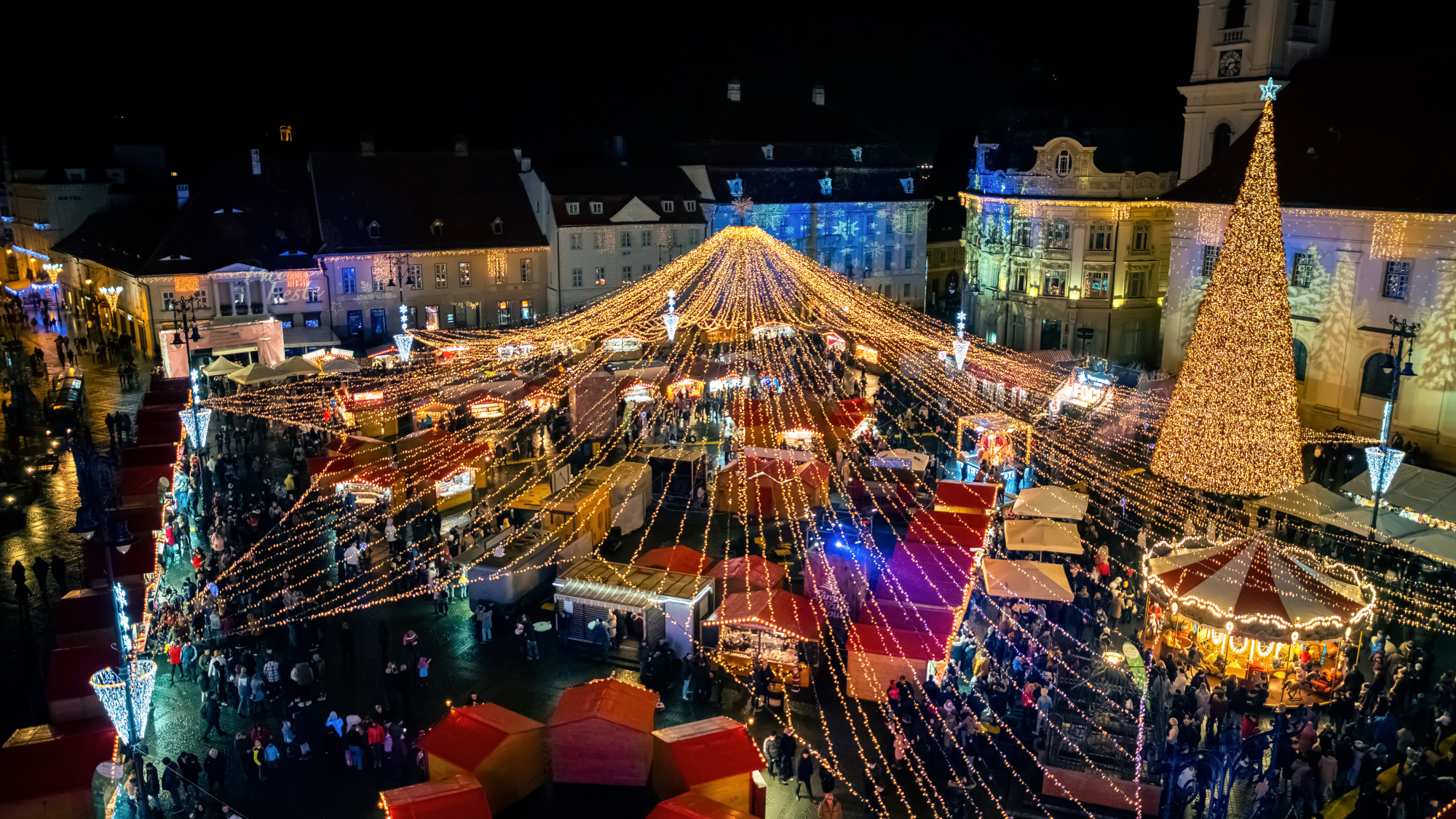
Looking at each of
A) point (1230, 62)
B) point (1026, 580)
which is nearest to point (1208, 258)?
point (1230, 62)

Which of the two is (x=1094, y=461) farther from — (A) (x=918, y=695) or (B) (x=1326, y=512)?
(A) (x=918, y=695)

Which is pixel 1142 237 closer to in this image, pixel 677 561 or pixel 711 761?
pixel 677 561

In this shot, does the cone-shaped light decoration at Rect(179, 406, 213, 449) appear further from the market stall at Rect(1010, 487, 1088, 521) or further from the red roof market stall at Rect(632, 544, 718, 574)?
the market stall at Rect(1010, 487, 1088, 521)

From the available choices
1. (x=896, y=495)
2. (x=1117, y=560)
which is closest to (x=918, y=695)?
(x=1117, y=560)

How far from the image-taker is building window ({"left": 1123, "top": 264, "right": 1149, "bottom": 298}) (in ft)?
133

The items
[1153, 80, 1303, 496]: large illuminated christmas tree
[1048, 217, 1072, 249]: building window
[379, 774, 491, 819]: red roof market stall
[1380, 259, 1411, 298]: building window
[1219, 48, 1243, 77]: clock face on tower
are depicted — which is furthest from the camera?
[1048, 217, 1072, 249]: building window

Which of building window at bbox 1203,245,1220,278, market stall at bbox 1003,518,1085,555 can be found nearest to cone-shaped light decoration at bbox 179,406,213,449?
market stall at bbox 1003,518,1085,555

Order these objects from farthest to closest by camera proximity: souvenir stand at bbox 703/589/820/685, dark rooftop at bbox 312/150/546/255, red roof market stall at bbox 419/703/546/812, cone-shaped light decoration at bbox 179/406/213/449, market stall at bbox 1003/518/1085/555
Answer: dark rooftop at bbox 312/150/546/255 → cone-shaped light decoration at bbox 179/406/213/449 → market stall at bbox 1003/518/1085/555 → souvenir stand at bbox 703/589/820/685 → red roof market stall at bbox 419/703/546/812

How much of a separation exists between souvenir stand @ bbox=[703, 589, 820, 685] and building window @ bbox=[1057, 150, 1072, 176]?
28885mm

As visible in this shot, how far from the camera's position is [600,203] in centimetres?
4588

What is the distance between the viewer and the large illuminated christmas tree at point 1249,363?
2109 cm

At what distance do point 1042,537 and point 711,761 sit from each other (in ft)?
34.3

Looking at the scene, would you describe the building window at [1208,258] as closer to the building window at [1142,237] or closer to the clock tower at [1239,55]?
the clock tower at [1239,55]

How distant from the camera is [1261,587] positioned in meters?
16.5
